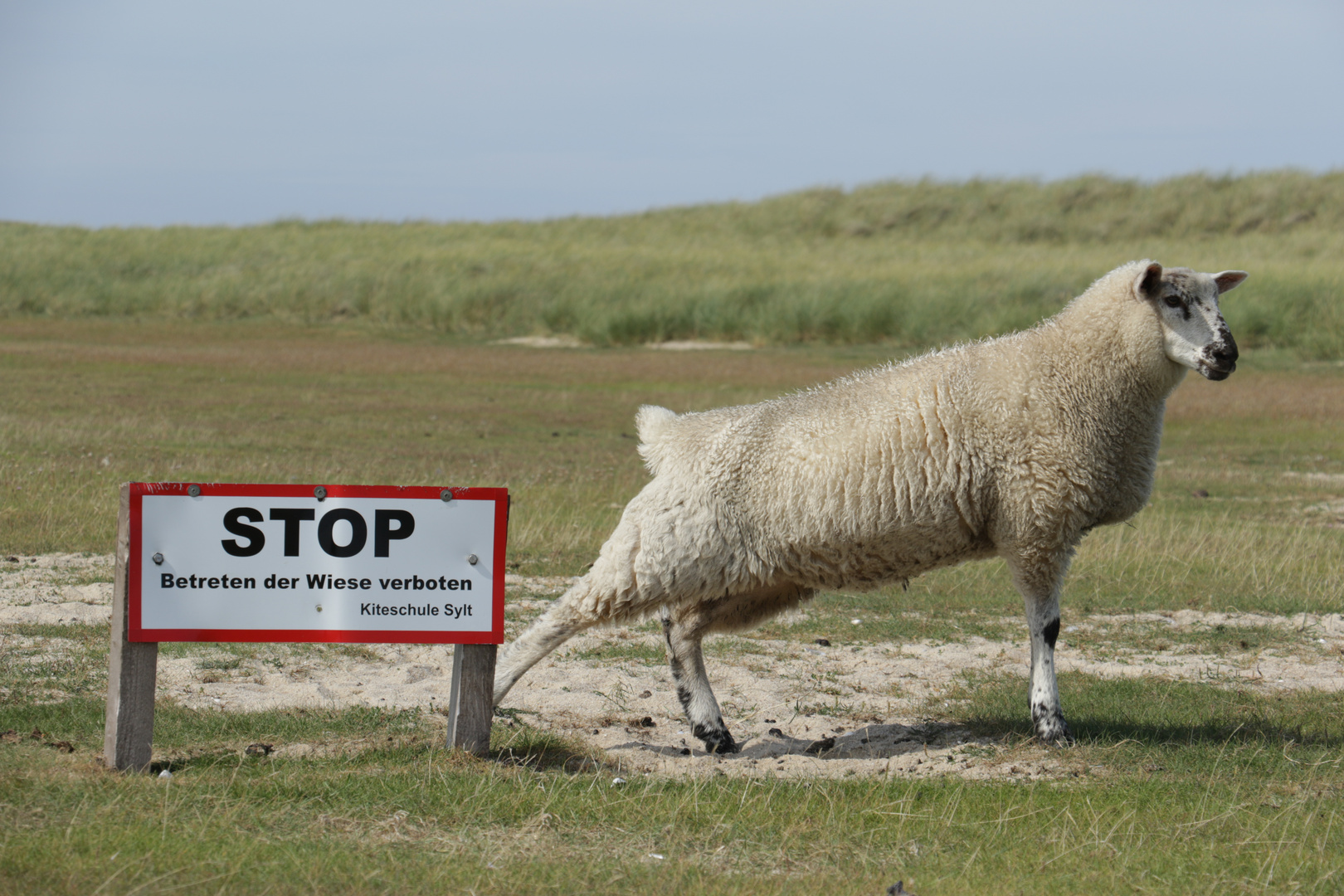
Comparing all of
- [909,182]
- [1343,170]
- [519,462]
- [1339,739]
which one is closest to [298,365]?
[519,462]

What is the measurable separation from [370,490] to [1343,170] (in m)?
64.8

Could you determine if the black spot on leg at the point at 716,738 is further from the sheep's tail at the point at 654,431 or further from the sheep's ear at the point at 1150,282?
the sheep's ear at the point at 1150,282

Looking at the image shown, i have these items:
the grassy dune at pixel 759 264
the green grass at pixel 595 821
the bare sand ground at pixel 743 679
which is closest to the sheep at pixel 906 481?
the bare sand ground at pixel 743 679

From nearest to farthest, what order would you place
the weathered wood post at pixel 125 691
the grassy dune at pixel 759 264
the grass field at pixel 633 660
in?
the grass field at pixel 633 660, the weathered wood post at pixel 125 691, the grassy dune at pixel 759 264

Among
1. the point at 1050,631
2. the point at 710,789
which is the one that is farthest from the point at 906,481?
the point at 710,789

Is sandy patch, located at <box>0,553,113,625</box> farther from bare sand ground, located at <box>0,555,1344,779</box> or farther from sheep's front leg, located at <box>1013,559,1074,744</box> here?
sheep's front leg, located at <box>1013,559,1074,744</box>

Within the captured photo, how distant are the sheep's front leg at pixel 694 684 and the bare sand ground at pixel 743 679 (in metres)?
0.12

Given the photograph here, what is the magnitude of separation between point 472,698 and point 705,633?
1.48 meters

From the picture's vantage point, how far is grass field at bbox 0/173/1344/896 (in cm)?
456

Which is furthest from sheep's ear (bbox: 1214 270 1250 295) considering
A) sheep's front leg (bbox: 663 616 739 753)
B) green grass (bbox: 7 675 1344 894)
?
sheep's front leg (bbox: 663 616 739 753)

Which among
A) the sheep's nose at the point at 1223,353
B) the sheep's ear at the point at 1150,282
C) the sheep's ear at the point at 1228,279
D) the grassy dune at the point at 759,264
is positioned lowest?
the sheep's nose at the point at 1223,353

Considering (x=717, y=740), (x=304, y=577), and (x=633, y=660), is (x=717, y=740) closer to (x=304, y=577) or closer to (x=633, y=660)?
(x=633, y=660)

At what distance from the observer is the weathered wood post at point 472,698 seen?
586cm

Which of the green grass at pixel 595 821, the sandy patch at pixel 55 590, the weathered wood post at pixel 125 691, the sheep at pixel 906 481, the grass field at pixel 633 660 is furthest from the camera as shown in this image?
the sandy patch at pixel 55 590
